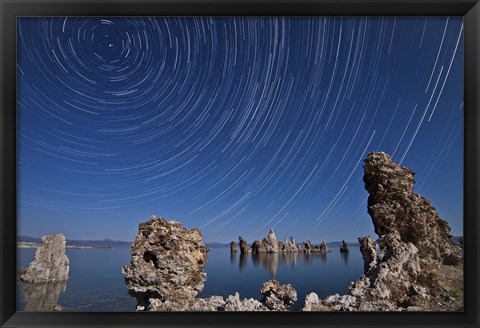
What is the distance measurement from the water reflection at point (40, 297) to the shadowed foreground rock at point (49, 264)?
0.04m

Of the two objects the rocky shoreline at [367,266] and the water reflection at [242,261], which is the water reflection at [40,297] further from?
the water reflection at [242,261]

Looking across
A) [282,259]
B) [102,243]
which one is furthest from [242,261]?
[102,243]

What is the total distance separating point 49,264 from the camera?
2.34 meters

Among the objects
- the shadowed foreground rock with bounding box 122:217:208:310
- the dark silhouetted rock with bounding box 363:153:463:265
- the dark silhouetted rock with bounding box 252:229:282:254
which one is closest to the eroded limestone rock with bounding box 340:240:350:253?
the dark silhouetted rock with bounding box 363:153:463:265

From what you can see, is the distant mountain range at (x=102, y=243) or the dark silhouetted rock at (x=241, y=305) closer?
the dark silhouetted rock at (x=241, y=305)

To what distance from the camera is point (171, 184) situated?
2816 millimetres

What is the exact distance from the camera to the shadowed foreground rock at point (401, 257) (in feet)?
7.11

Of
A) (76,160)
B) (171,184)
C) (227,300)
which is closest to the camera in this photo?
(227,300)

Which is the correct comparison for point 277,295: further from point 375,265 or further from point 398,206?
point 398,206

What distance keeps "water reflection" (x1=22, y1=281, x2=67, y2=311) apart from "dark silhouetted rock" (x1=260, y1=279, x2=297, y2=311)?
4.36 feet

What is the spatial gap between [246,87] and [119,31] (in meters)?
0.94

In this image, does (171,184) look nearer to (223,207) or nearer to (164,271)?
(223,207)

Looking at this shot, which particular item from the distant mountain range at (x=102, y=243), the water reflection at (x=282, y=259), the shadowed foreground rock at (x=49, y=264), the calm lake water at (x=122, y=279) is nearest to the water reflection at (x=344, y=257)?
the calm lake water at (x=122, y=279)
